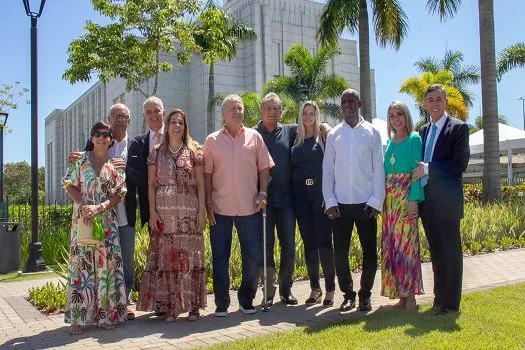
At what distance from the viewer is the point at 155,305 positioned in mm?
5453

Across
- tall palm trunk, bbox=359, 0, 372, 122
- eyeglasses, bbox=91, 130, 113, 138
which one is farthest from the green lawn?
tall palm trunk, bbox=359, 0, 372, 122

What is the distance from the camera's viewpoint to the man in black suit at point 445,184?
5230 millimetres

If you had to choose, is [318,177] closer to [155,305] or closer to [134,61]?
[155,305]

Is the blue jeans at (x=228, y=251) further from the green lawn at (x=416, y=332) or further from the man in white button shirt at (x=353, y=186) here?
the green lawn at (x=416, y=332)

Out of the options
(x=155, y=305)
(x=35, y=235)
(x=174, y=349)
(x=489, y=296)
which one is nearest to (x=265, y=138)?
(x=155, y=305)

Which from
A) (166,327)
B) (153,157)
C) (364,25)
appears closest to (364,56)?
(364,25)

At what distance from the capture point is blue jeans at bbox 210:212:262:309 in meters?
5.75

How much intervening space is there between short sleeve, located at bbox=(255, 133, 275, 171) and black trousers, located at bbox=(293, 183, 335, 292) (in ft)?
1.53

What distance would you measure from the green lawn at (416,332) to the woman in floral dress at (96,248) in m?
1.37

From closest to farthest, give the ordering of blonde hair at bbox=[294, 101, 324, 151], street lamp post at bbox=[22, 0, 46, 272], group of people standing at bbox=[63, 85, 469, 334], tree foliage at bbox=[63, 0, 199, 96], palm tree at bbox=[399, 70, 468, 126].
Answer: group of people standing at bbox=[63, 85, 469, 334], blonde hair at bbox=[294, 101, 324, 151], street lamp post at bbox=[22, 0, 46, 272], tree foliage at bbox=[63, 0, 199, 96], palm tree at bbox=[399, 70, 468, 126]

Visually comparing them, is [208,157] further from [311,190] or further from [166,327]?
[166,327]

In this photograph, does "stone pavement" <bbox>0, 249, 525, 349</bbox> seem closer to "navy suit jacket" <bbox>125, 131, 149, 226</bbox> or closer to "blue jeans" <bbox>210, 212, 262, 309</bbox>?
"blue jeans" <bbox>210, 212, 262, 309</bbox>

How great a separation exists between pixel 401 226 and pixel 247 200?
5.24 feet

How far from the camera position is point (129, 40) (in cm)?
1420
